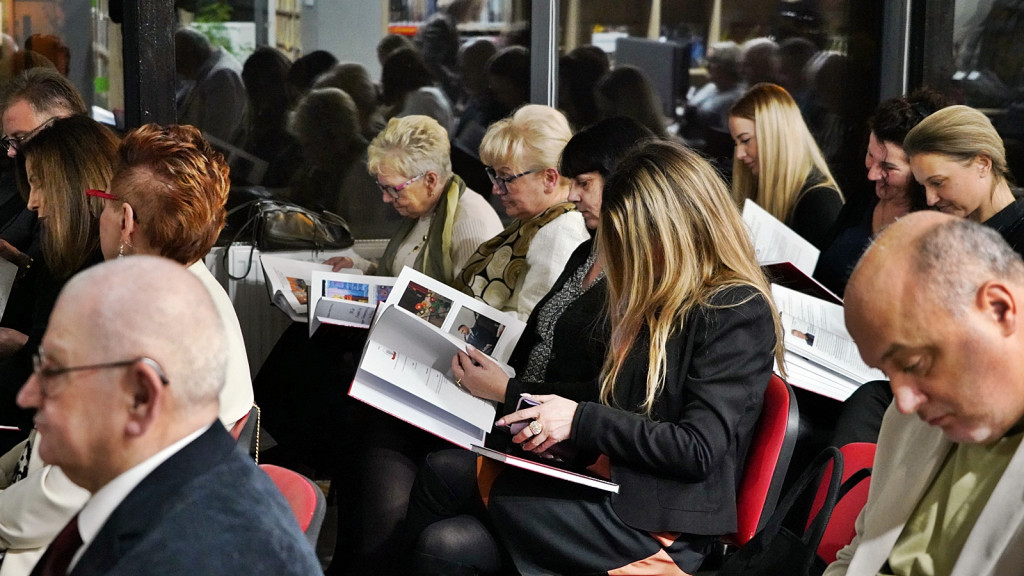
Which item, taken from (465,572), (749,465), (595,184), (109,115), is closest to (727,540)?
(749,465)

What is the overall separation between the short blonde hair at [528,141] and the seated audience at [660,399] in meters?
1.27

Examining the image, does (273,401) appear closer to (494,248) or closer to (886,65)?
(494,248)

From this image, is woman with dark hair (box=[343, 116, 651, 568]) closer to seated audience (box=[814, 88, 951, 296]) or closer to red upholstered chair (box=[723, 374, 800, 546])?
red upholstered chair (box=[723, 374, 800, 546])

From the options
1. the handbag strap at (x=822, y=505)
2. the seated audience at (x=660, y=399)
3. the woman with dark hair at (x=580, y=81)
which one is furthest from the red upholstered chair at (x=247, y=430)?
the woman with dark hair at (x=580, y=81)

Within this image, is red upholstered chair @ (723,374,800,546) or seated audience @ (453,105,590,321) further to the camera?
seated audience @ (453,105,590,321)

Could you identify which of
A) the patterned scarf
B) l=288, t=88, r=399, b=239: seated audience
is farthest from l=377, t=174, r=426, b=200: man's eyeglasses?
l=288, t=88, r=399, b=239: seated audience

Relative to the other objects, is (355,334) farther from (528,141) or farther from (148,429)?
(148,429)

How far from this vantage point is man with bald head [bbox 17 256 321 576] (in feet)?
3.96

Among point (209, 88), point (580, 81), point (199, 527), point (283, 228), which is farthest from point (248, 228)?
point (199, 527)

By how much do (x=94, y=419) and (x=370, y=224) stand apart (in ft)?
12.1

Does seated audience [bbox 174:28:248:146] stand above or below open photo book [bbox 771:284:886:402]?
above

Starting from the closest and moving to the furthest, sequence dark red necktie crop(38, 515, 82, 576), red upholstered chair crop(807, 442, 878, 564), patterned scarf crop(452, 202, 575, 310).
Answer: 1. dark red necktie crop(38, 515, 82, 576)
2. red upholstered chair crop(807, 442, 878, 564)
3. patterned scarf crop(452, 202, 575, 310)

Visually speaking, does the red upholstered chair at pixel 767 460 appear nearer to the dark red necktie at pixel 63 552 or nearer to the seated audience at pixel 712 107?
the dark red necktie at pixel 63 552

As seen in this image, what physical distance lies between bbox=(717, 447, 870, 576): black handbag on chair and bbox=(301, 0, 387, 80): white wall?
11.2 feet
